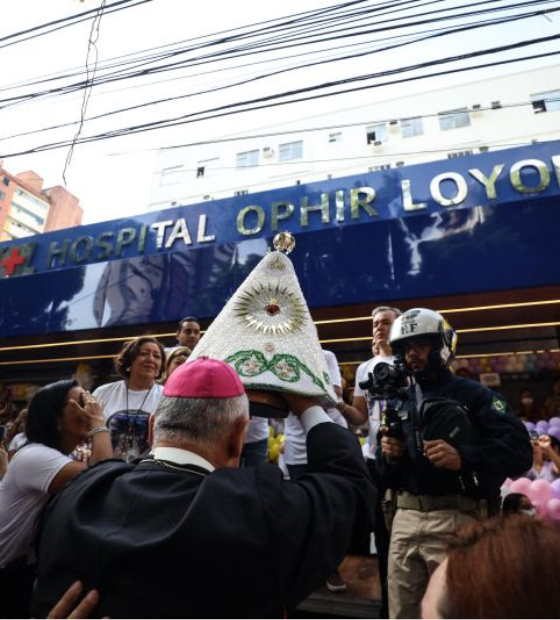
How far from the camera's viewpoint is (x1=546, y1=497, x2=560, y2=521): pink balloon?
3.05 metres

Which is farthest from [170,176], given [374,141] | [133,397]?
[133,397]

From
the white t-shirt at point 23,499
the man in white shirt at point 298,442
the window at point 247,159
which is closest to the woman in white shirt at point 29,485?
the white t-shirt at point 23,499

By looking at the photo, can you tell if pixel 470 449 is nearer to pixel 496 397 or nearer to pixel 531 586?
pixel 496 397

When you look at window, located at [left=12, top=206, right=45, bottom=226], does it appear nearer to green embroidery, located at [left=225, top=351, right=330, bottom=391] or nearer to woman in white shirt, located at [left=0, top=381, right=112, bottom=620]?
woman in white shirt, located at [left=0, top=381, right=112, bottom=620]

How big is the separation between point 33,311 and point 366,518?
740 cm

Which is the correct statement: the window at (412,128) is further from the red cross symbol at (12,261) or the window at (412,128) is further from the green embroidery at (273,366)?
the green embroidery at (273,366)

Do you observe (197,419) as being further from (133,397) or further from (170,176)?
(170,176)

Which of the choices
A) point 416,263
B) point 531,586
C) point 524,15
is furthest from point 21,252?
point 531,586

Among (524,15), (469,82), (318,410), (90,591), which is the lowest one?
(90,591)

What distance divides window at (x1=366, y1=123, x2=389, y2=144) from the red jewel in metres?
19.6

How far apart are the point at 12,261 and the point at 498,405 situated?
32.6ft

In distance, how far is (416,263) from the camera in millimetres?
4930

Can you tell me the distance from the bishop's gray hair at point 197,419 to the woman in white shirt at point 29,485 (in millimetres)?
883

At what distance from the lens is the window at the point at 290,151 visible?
19.8 metres
